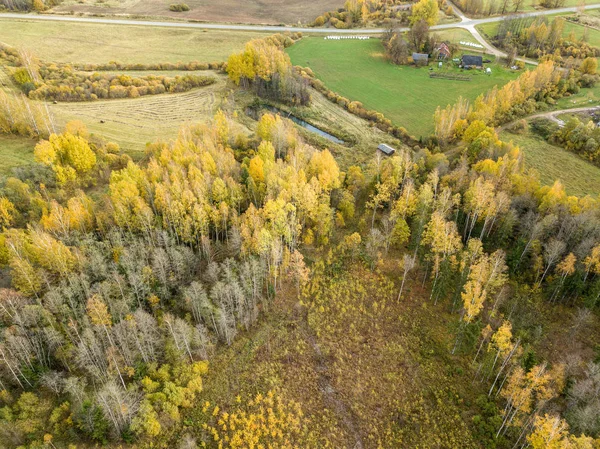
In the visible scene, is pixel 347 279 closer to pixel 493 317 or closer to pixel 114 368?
pixel 493 317

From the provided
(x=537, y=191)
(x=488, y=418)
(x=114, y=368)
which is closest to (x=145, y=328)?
(x=114, y=368)

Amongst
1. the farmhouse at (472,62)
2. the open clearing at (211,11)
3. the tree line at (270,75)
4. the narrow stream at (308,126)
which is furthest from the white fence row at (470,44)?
the narrow stream at (308,126)

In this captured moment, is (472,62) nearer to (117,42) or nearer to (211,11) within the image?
(211,11)

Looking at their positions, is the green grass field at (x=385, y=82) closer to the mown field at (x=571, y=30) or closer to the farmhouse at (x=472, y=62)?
the farmhouse at (x=472, y=62)

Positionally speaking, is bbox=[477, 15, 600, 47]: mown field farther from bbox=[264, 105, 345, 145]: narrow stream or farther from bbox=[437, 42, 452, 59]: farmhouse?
bbox=[264, 105, 345, 145]: narrow stream

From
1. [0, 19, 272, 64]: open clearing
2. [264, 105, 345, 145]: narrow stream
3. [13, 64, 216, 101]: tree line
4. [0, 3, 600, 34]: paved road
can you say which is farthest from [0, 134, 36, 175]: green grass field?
[0, 3, 600, 34]: paved road
